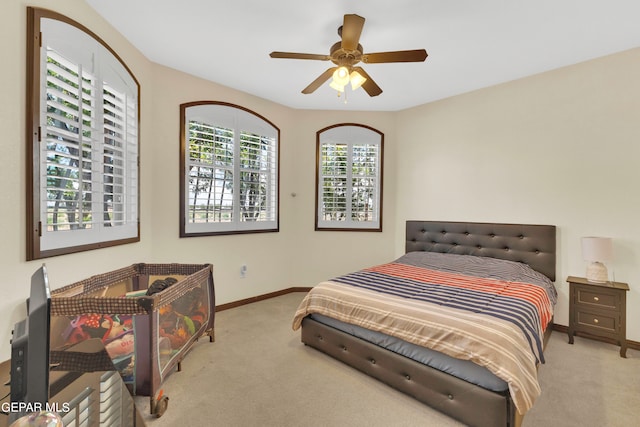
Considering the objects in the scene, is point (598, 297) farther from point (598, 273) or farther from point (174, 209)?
point (174, 209)

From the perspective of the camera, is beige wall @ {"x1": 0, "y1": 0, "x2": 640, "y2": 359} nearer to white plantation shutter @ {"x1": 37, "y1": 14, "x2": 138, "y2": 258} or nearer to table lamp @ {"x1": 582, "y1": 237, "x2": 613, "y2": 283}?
white plantation shutter @ {"x1": 37, "y1": 14, "x2": 138, "y2": 258}

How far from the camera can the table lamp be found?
8.41ft

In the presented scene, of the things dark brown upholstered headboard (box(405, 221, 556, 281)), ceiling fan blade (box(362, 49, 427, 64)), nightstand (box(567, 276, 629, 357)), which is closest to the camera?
ceiling fan blade (box(362, 49, 427, 64))

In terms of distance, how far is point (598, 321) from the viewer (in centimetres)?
261

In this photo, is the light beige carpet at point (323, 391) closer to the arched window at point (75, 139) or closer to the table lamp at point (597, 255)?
the table lamp at point (597, 255)

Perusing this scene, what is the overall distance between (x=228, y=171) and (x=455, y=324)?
3009 millimetres

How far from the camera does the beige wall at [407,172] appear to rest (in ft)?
6.07

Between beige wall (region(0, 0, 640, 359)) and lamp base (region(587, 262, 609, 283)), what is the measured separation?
0.73ft

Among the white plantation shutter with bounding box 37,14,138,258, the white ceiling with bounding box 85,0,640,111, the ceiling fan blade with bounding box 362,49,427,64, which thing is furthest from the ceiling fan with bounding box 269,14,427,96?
the white plantation shutter with bounding box 37,14,138,258

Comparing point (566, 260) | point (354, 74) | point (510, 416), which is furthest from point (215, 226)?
point (566, 260)

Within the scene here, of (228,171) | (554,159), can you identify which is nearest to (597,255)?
(554,159)

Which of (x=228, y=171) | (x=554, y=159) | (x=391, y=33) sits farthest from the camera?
(x=228, y=171)

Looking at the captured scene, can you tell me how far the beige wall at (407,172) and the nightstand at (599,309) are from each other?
305 millimetres

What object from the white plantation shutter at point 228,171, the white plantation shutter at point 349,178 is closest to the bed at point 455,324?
the white plantation shutter at point 349,178
